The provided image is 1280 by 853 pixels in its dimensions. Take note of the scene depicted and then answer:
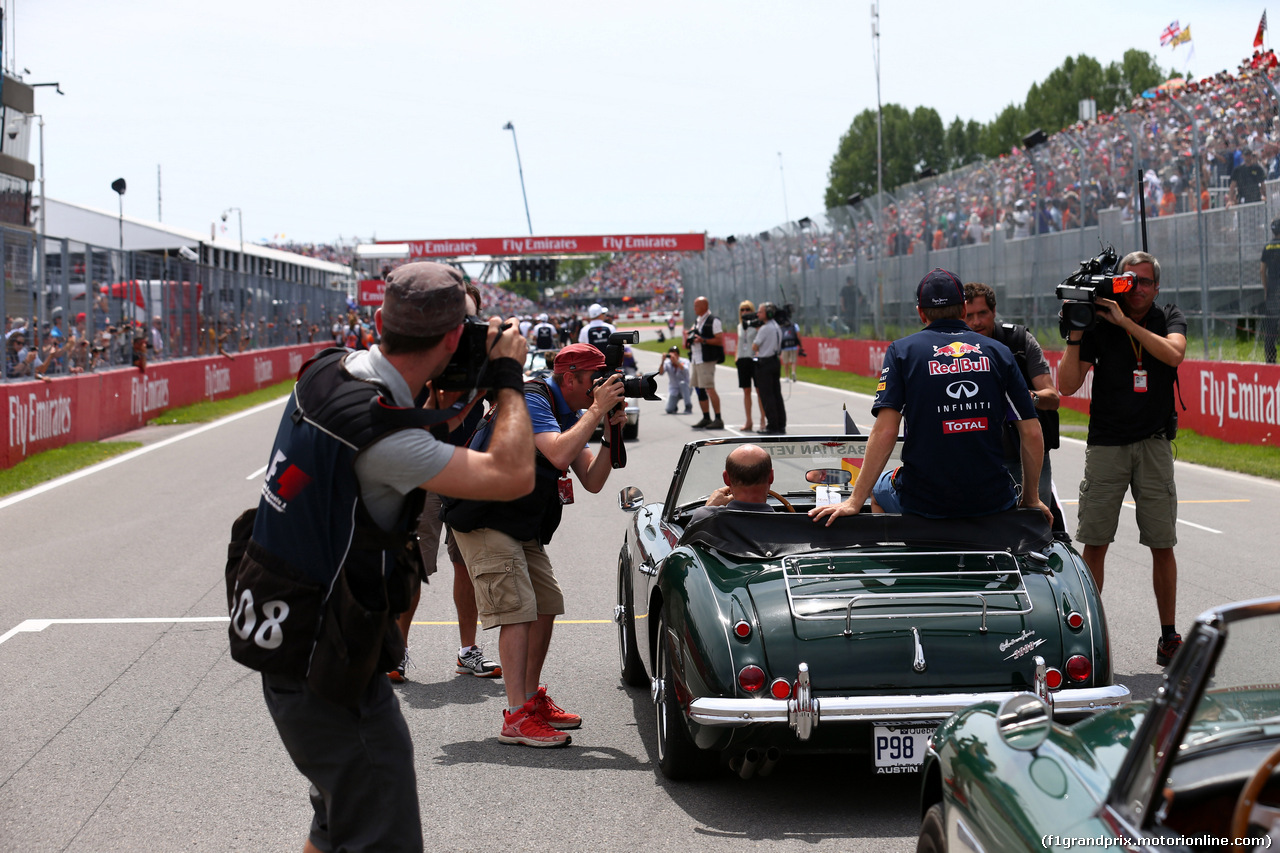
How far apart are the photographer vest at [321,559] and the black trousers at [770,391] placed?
1450 centimetres

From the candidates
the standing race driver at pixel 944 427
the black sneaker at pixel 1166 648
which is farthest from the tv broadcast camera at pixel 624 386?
the black sneaker at pixel 1166 648

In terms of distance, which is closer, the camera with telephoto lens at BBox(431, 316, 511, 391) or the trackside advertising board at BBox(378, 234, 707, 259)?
the camera with telephoto lens at BBox(431, 316, 511, 391)

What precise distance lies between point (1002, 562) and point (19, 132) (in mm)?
42107

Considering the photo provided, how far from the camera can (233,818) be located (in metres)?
4.32

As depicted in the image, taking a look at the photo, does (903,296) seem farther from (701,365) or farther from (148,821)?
(148,821)

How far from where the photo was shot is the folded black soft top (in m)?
4.64

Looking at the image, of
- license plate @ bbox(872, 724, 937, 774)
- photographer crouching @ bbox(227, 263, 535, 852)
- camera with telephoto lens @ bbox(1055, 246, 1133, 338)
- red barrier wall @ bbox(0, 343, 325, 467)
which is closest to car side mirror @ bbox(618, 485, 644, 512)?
license plate @ bbox(872, 724, 937, 774)

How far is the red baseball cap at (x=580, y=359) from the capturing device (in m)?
5.20

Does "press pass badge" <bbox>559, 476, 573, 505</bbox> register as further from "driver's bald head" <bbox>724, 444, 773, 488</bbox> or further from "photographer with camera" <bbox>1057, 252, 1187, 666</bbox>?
"photographer with camera" <bbox>1057, 252, 1187, 666</bbox>

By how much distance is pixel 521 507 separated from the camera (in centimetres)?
516

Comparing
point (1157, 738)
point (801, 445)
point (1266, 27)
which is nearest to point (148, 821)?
point (801, 445)

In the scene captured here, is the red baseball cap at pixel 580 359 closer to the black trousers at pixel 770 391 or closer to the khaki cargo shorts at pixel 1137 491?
the khaki cargo shorts at pixel 1137 491

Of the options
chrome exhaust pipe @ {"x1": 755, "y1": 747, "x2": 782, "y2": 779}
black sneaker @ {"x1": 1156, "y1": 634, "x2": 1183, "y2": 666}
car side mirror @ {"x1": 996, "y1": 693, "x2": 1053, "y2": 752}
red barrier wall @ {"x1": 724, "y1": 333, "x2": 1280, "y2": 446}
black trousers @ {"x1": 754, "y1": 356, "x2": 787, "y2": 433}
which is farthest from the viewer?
black trousers @ {"x1": 754, "y1": 356, "x2": 787, "y2": 433}

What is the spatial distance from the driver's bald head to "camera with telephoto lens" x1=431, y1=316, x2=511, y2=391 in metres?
2.36
